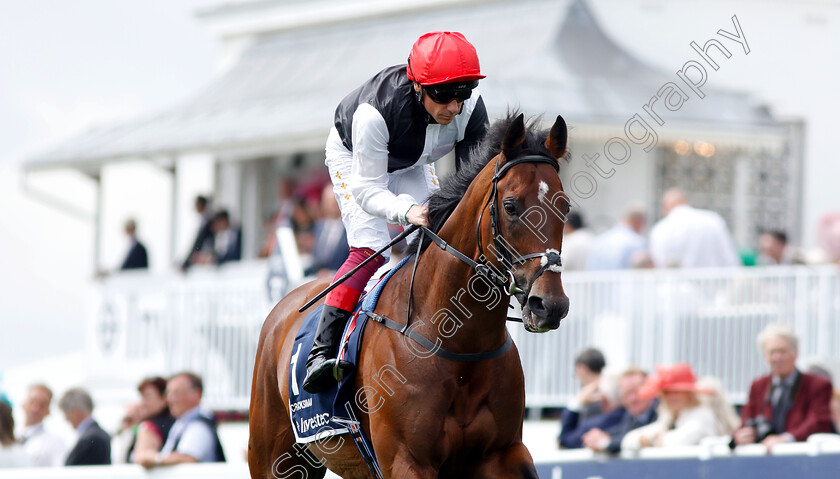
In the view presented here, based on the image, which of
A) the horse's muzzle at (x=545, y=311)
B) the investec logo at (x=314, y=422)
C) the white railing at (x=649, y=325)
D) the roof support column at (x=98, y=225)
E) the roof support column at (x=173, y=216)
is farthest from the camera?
the roof support column at (x=98, y=225)

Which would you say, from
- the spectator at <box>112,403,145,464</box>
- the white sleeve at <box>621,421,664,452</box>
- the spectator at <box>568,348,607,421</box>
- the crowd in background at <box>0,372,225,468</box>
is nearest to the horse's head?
the white sleeve at <box>621,421,664,452</box>

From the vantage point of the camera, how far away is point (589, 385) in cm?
885

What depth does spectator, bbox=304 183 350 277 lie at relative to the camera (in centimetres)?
1112

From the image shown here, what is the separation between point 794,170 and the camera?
15984mm

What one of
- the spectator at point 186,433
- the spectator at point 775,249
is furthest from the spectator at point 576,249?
the spectator at point 186,433

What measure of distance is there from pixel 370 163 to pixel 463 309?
0.75m

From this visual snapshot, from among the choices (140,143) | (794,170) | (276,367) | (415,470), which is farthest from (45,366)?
(415,470)

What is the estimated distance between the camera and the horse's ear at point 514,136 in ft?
15.6

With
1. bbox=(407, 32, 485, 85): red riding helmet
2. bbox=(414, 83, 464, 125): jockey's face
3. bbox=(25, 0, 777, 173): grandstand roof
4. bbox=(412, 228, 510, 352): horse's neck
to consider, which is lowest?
bbox=(412, 228, 510, 352): horse's neck

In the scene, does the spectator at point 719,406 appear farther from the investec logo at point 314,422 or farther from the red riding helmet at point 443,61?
the red riding helmet at point 443,61

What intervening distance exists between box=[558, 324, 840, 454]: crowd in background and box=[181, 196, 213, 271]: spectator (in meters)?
6.67

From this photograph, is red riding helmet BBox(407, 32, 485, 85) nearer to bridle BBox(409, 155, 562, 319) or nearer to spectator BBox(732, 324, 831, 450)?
bridle BBox(409, 155, 562, 319)

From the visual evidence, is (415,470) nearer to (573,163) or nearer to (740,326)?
(740,326)

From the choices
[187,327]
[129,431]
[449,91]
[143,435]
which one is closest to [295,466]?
[449,91]
